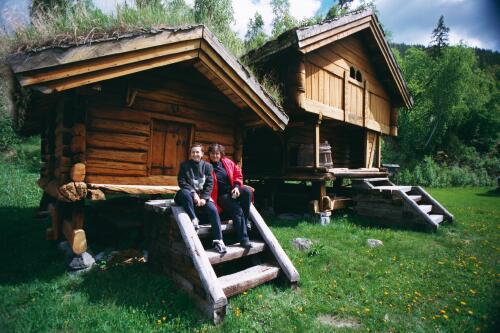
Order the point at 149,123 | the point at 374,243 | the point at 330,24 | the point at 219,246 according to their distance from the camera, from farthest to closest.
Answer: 1. the point at 330,24
2. the point at 374,243
3. the point at 149,123
4. the point at 219,246

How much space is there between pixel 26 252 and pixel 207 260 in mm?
4395

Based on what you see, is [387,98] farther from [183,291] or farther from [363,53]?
[183,291]

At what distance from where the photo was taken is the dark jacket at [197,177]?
14.5ft

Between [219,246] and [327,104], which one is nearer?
[219,246]

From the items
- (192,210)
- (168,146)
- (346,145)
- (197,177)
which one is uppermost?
(346,145)

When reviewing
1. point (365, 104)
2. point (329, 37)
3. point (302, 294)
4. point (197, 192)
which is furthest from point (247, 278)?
point (365, 104)

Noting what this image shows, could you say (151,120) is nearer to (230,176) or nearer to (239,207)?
(230,176)

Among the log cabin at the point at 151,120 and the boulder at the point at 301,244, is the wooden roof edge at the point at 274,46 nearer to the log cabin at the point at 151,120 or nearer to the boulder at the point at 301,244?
the log cabin at the point at 151,120

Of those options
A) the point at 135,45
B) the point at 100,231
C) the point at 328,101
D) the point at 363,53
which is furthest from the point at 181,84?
the point at 363,53

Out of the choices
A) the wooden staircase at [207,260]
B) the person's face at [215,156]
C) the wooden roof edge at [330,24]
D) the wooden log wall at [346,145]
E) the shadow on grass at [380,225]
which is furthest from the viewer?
the wooden log wall at [346,145]

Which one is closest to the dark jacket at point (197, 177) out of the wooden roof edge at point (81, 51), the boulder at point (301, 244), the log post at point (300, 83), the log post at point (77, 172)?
the log post at point (77, 172)

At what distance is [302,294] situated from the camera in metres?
4.09

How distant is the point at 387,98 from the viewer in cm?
1322

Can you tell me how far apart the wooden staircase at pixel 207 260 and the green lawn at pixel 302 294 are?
0.18 meters
